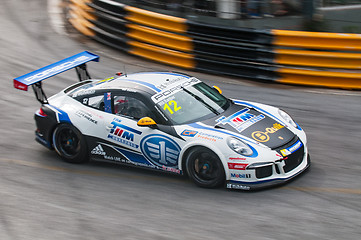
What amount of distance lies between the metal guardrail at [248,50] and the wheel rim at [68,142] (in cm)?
516

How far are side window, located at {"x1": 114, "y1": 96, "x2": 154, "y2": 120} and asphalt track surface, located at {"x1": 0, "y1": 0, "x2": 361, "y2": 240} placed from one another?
89cm

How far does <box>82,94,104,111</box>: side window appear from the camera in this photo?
27.1 feet

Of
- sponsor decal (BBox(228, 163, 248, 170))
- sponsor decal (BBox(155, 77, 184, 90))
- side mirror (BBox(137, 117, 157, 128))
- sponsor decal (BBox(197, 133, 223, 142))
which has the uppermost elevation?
sponsor decal (BBox(155, 77, 184, 90))

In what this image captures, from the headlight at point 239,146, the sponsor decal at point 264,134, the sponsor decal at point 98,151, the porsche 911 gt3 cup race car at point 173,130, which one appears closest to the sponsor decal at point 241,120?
the porsche 911 gt3 cup race car at point 173,130

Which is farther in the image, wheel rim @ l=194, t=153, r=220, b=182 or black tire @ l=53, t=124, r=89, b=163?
black tire @ l=53, t=124, r=89, b=163

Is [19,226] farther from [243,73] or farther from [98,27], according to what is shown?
[98,27]

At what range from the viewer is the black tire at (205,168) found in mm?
7117

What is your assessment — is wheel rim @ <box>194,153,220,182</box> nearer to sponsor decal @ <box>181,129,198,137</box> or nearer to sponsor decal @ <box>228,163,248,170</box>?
sponsor decal @ <box>228,163,248,170</box>

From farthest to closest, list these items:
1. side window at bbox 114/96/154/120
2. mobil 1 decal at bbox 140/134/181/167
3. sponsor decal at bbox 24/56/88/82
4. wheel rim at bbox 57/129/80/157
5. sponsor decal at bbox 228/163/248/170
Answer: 1. sponsor decal at bbox 24/56/88/82
2. wheel rim at bbox 57/129/80/157
3. side window at bbox 114/96/154/120
4. mobil 1 decal at bbox 140/134/181/167
5. sponsor decal at bbox 228/163/248/170

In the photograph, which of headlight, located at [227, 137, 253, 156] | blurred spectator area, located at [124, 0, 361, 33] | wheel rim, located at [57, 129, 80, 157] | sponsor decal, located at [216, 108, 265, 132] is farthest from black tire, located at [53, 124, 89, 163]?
blurred spectator area, located at [124, 0, 361, 33]

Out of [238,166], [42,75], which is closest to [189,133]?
[238,166]

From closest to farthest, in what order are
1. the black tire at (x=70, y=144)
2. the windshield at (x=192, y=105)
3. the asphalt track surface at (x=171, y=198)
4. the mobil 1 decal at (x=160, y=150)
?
the asphalt track surface at (x=171, y=198) < the mobil 1 decal at (x=160, y=150) < the windshield at (x=192, y=105) < the black tire at (x=70, y=144)

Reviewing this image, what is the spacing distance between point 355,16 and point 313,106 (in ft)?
9.30

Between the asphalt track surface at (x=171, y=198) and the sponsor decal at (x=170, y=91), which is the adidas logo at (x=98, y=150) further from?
the sponsor decal at (x=170, y=91)
